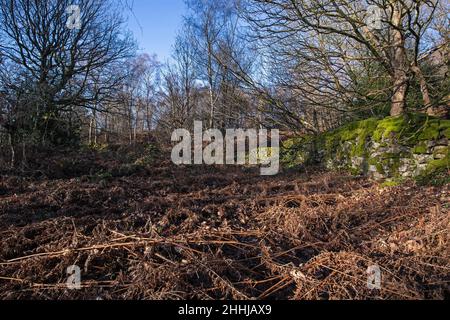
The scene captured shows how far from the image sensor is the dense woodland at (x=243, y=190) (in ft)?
8.30

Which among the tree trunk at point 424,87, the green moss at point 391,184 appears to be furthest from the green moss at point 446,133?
the green moss at point 391,184

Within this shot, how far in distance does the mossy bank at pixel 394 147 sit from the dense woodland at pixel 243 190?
4 cm

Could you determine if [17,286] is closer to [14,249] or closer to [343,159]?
[14,249]

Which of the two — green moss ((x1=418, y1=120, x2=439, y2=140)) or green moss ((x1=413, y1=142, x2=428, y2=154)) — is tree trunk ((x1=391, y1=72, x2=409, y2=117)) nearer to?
green moss ((x1=418, y1=120, x2=439, y2=140))

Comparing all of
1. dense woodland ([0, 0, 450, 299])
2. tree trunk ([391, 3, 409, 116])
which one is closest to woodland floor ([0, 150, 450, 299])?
dense woodland ([0, 0, 450, 299])

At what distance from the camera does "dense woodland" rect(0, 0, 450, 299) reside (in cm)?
253

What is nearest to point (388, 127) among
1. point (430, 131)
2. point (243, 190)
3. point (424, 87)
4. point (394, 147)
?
point (394, 147)

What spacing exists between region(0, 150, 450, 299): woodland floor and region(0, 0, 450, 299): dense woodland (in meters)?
0.02

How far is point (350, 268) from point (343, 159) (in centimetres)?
515

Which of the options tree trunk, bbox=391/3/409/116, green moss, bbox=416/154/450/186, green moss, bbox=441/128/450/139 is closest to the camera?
green moss, bbox=416/154/450/186

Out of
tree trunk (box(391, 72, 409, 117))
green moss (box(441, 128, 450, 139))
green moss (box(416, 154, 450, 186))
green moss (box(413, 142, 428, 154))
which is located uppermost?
tree trunk (box(391, 72, 409, 117))

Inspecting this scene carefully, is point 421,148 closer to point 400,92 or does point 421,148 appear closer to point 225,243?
point 400,92

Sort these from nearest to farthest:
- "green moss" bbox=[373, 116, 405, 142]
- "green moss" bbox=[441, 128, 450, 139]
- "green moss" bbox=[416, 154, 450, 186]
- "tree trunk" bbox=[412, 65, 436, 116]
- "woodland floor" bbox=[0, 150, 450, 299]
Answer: "woodland floor" bbox=[0, 150, 450, 299] → "green moss" bbox=[416, 154, 450, 186] → "green moss" bbox=[441, 128, 450, 139] → "green moss" bbox=[373, 116, 405, 142] → "tree trunk" bbox=[412, 65, 436, 116]
